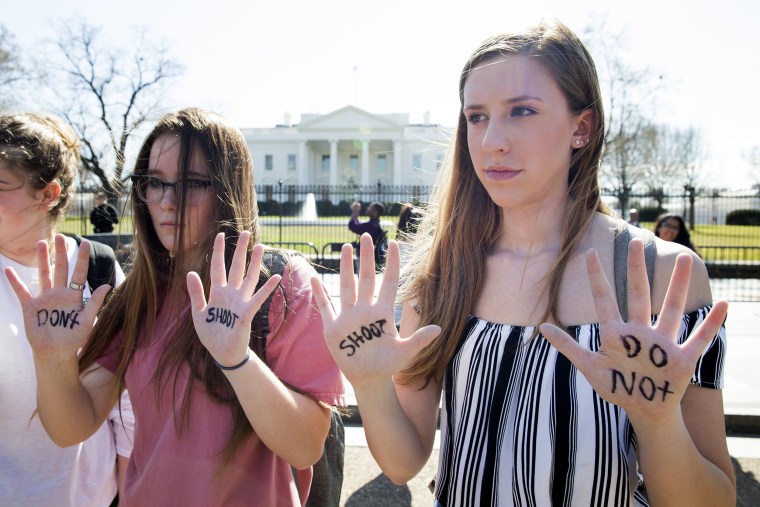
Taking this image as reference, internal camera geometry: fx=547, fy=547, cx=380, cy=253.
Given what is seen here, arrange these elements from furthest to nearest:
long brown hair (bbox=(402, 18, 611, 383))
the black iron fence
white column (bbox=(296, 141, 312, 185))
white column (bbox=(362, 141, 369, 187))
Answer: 1. white column (bbox=(296, 141, 312, 185))
2. white column (bbox=(362, 141, 369, 187))
3. the black iron fence
4. long brown hair (bbox=(402, 18, 611, 383))

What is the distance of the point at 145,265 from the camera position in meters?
1.94

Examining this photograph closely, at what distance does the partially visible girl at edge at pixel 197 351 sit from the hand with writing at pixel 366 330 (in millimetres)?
208

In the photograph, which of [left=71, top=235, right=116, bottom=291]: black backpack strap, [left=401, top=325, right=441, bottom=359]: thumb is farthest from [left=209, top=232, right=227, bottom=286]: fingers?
[left=71, top=235, right=116, bottom=291]: black backpack strap

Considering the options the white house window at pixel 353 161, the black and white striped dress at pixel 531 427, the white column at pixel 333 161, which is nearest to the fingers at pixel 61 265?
the black and white striped dress at pixel 531 427

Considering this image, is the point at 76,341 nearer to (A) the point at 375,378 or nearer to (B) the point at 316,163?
(A) the point at 375,378

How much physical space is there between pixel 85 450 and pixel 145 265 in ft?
2.83

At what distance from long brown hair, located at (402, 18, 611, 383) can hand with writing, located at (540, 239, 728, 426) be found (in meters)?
0.32

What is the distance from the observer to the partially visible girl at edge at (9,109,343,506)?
1.58m

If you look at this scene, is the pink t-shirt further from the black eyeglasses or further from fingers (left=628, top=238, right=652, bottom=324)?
fingers (left=628, top=238, right=652, bottom=324)

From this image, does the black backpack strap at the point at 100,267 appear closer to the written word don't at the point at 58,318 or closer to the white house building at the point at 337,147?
the written word don't at the point at 58,318

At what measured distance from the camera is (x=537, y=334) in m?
1.62

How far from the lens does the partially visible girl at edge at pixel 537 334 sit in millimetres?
1298

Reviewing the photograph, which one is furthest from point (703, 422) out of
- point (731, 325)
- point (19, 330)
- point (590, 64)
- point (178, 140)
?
point (731, 325)

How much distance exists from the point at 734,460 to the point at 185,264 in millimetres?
4117
